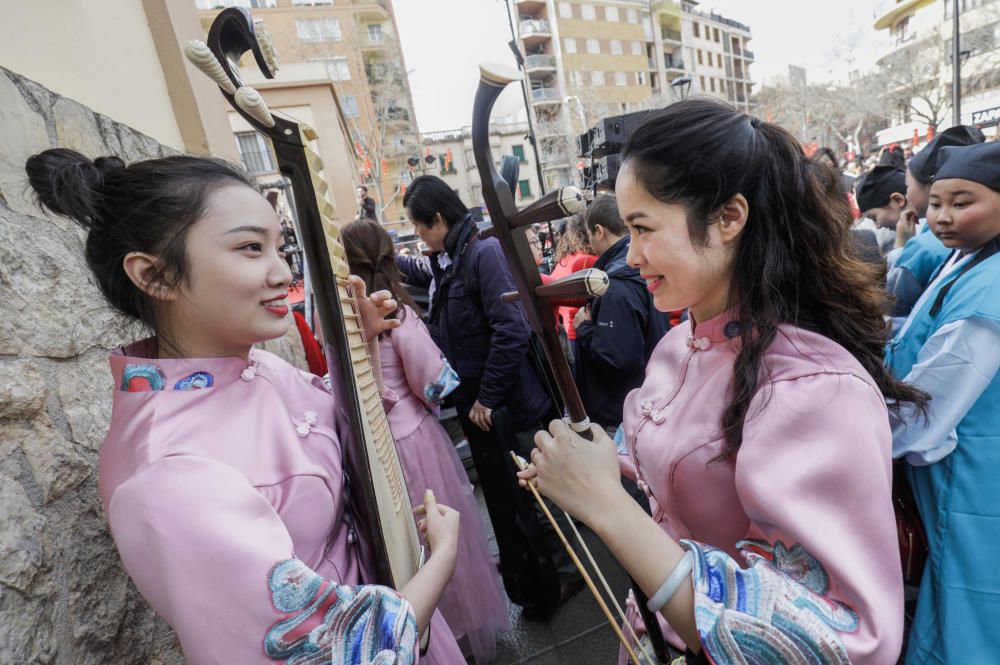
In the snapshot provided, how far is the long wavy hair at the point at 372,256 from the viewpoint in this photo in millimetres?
2463

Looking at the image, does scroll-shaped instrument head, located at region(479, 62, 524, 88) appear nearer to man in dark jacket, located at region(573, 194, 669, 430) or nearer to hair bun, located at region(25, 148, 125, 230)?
hair bun, located at region(25, 148, 125, 230)

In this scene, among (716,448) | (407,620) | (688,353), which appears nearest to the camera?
(407,620)

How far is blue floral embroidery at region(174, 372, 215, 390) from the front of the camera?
3.38 ft

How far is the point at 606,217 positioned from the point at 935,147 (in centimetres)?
200

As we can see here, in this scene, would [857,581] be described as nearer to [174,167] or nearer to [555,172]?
[174,167]

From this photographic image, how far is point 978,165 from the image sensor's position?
1.82m

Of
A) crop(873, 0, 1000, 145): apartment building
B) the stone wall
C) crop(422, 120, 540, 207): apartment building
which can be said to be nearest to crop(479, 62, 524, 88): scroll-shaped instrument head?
the stone wall

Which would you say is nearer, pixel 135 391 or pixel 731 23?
pixel 135 391

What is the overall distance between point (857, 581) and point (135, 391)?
4.47 feet

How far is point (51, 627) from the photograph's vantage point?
1038 millimetres

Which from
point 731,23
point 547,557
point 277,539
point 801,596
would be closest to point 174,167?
point 277,539

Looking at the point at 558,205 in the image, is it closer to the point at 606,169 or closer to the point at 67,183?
the point at 67,183

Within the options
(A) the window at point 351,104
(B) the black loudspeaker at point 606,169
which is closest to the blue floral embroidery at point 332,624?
(B) the black loudspeaker at point 606,169

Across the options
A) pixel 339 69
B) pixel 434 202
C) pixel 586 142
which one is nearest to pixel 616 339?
pixel 434 202
